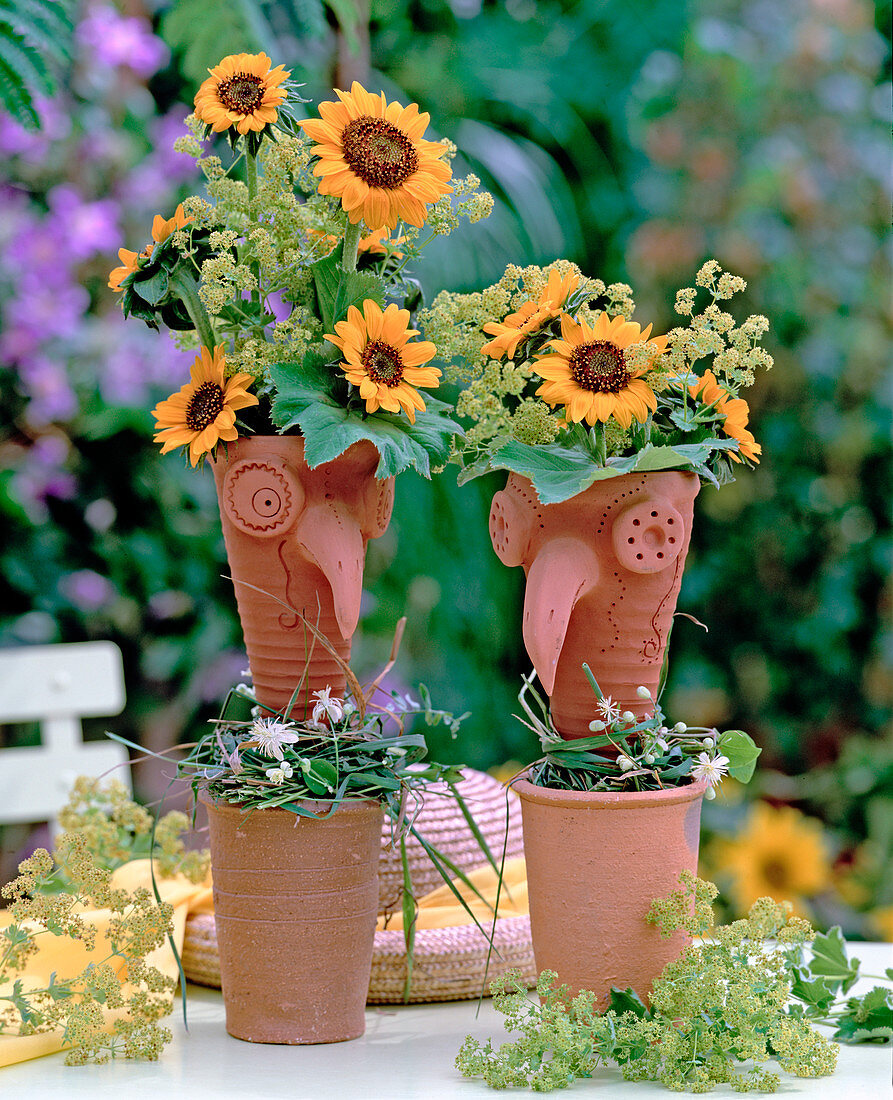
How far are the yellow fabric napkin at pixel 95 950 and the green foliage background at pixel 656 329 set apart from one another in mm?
541

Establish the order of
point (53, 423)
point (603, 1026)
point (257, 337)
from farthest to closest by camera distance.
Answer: point (53, 423), point (257, 337), point (603, 1026)

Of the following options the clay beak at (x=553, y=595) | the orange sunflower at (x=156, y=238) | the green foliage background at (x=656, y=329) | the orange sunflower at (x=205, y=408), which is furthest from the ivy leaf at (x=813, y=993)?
the green foliage background at (x=656, y=329)

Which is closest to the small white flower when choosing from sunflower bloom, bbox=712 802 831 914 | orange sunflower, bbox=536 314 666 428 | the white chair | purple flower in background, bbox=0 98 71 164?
orange sunflower, bbox=536 314 666 428

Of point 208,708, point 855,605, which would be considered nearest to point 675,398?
point 855,605

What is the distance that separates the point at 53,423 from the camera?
144 centimetres

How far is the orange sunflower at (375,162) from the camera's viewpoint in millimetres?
694

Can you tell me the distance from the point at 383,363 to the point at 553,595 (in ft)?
0.56

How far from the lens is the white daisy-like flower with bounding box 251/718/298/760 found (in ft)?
2.37

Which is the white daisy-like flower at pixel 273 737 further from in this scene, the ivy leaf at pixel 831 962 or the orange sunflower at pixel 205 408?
the ivy leaf at pixel 831 962

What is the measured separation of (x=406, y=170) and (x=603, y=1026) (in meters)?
0.50

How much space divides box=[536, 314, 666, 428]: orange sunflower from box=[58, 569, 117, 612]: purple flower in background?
89cm

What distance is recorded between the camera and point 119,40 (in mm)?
1450

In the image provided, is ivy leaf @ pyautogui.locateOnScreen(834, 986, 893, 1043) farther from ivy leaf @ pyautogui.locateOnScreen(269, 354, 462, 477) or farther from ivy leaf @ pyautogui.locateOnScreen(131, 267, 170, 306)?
ivy leaf @ pyautogui.locateOnScreen(131, 267, 170, 306)

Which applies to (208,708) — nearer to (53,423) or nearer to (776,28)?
(53,423)
